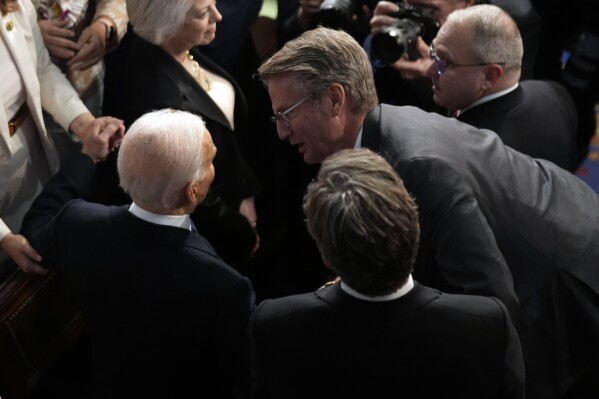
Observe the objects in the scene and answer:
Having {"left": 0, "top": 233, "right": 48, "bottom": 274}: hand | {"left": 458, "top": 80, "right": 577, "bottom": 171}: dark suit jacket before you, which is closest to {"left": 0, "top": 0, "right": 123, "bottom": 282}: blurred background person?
{"left": 0, "top": 233, "right": 48, "bottom": 274}: hand

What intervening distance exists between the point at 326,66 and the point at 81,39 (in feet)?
3.25

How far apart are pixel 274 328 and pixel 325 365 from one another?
13 cm

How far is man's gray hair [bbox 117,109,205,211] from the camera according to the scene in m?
1.71

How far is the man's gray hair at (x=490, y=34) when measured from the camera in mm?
2270

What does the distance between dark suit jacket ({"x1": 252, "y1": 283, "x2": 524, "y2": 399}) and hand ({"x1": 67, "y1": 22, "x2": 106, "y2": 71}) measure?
140 cm

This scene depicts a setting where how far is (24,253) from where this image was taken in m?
1.97

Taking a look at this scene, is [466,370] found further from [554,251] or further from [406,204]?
[554,251]

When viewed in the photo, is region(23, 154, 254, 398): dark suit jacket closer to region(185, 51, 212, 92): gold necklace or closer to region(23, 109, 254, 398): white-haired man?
region(23, 109, 254, 398): white-haired man

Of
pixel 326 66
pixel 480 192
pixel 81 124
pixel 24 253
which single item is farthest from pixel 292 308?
pixel 81 124

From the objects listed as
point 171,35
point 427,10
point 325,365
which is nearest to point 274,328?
point 325,365

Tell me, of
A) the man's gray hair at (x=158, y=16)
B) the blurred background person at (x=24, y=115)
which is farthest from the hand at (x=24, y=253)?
the man's gray hair at (x=158, y=16)

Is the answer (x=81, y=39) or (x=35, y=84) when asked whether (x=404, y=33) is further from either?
(x=35, y=84)

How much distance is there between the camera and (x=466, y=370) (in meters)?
1.41

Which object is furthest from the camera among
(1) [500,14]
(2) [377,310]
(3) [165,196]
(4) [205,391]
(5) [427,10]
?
(5) [427,10]
